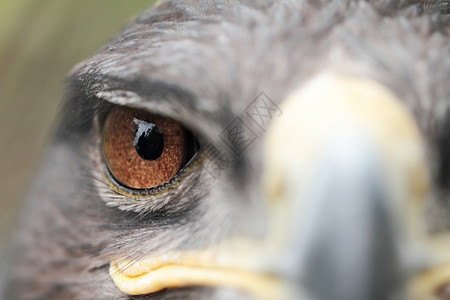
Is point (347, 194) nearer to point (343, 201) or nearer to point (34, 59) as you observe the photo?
point (343, 201)

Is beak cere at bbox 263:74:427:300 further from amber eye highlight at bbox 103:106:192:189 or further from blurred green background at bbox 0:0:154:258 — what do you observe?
blurred green background at bbox 0:0:154:258

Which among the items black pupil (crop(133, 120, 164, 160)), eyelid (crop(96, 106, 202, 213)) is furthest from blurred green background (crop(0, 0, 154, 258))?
black pupil (crop(133, 120, 164, 160))

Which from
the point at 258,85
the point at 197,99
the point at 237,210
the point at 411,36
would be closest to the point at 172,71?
the point at 197,99

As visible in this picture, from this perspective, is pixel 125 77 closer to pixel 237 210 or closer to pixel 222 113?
pixel 222 113

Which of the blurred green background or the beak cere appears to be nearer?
the beak cere

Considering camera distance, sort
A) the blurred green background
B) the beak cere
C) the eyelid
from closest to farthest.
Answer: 1. the beak cere
2. the eyelid
3. the blurred green background

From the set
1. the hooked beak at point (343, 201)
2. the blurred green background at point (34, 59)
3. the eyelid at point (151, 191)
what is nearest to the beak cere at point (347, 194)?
the hooked beak at point (343, 201)
